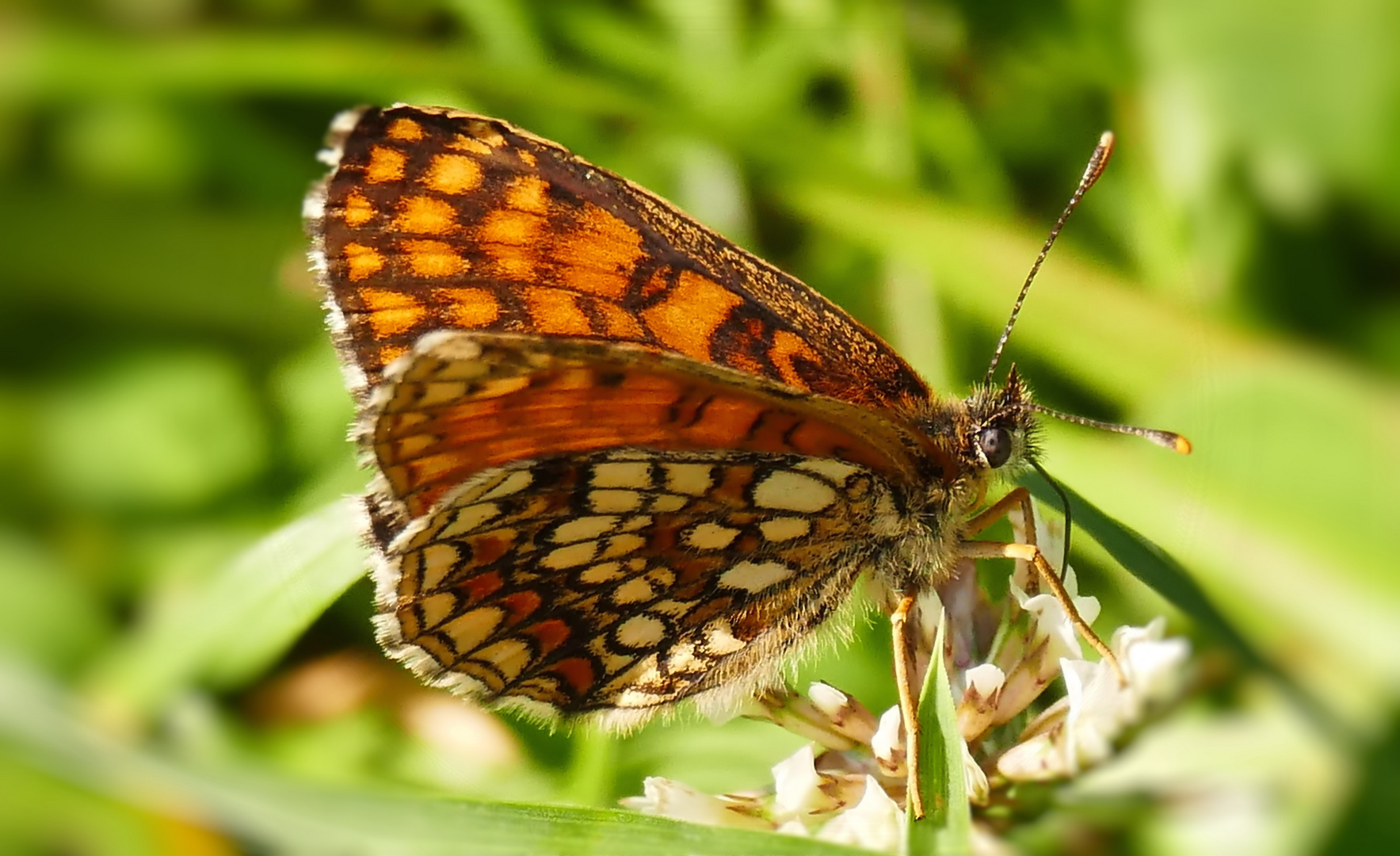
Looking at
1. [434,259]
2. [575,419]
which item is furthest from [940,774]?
[434,259]

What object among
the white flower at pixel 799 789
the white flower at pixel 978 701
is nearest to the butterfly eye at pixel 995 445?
the white flower at pixel 978 701

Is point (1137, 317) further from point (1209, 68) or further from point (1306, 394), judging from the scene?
point (1209, 68)

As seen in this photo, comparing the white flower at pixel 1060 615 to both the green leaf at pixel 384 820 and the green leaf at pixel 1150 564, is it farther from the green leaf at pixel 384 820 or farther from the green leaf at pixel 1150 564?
the green leaf at pixel 384 820

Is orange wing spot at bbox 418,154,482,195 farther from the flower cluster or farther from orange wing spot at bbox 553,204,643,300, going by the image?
the flower cluster

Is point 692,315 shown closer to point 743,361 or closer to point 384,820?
point 743,361

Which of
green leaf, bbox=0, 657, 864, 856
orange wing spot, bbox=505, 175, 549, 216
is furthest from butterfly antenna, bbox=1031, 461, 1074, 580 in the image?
orange wing spot, bbox=505, 175, 549, 216

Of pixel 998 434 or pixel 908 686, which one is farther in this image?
pixel 998 434
